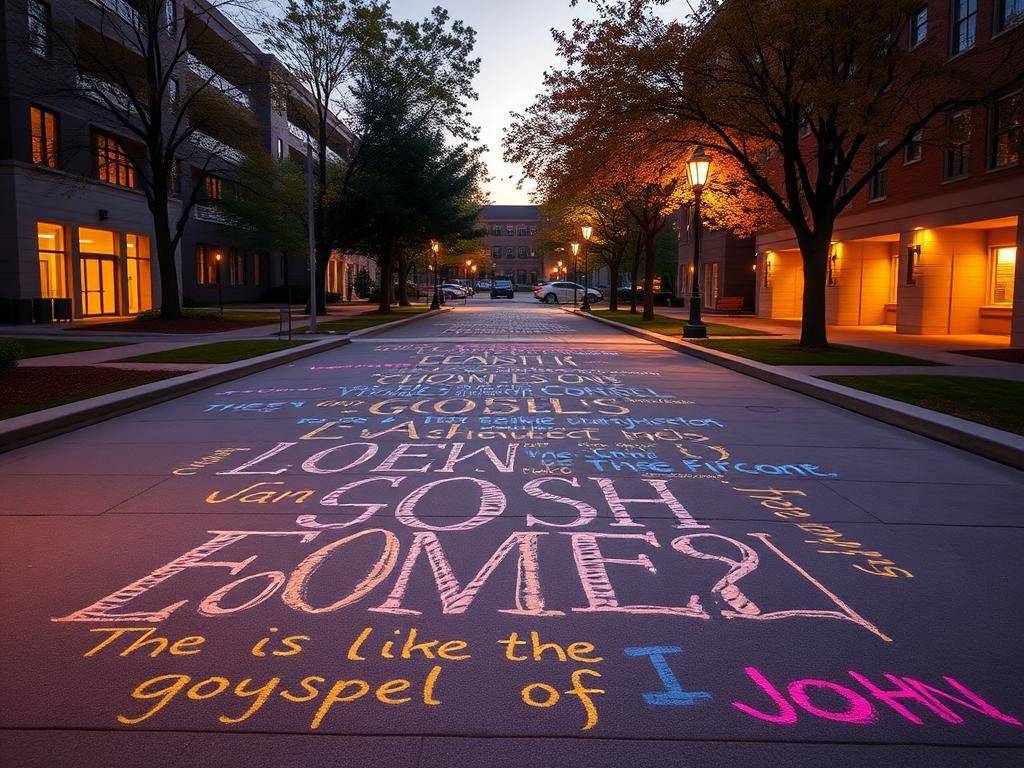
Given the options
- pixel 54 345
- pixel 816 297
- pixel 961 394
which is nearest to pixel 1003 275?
pixel 816 297

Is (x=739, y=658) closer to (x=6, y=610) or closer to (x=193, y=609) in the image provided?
(x=193, y=609)

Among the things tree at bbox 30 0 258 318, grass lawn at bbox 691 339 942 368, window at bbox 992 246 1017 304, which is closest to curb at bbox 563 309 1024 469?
grass lawn at bbox 691 339 942 368

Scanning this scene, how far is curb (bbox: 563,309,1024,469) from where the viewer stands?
8180 millimetres

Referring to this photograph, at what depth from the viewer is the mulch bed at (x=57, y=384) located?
10277mm

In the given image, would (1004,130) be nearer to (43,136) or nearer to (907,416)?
(907,416)

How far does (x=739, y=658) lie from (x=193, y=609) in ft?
8.61

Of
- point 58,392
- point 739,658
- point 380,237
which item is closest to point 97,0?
point 380,237

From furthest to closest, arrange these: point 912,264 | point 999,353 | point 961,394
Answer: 1. point 912,264
2. point 999,353
3. point 961,394

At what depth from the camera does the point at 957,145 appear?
20.4 metres

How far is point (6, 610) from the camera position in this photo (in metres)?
4.20

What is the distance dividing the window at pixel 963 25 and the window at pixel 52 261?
95.4 feet

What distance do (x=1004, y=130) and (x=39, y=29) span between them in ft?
93.5

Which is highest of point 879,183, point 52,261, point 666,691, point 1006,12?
point 1006,12

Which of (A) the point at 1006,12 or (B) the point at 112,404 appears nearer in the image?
(B) the point at 112,404
